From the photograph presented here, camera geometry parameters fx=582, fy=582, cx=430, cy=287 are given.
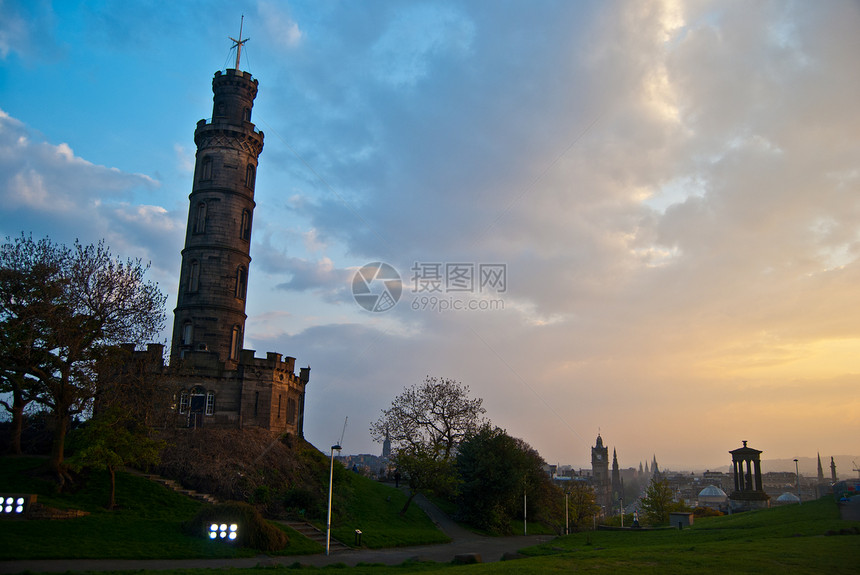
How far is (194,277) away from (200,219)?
484cm

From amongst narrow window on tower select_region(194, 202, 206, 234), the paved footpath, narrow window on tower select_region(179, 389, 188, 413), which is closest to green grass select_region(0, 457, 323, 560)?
the paved footpath

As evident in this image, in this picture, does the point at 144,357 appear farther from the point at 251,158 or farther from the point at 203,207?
the point at 251,158

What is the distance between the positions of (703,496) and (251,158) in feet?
437

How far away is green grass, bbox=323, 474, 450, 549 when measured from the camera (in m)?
33.3

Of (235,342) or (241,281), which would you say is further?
(241,281)

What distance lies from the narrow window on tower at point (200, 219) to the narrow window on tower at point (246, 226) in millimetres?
2994

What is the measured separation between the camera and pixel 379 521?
40.1m

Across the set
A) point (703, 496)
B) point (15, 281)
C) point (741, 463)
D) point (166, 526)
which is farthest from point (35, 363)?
point (703, 496)

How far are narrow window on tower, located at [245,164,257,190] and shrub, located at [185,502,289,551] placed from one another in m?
30.2

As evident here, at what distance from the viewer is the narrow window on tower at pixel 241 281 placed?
155ft

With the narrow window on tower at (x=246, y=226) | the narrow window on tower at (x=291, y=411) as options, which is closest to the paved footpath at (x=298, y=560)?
the narrow window on tower at (x=291, y=411)

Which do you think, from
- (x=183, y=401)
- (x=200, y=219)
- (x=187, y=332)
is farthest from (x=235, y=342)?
(x=200, y=219)

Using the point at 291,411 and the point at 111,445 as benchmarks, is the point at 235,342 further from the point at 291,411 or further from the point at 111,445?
the point at 111,445

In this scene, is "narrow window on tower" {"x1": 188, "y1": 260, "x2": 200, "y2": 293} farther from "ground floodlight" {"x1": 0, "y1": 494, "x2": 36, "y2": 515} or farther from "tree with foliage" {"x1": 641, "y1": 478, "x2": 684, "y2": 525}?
"tree with foliage" {"x1": 641, "y1": 478, "x2": 684, "y2": 525}
